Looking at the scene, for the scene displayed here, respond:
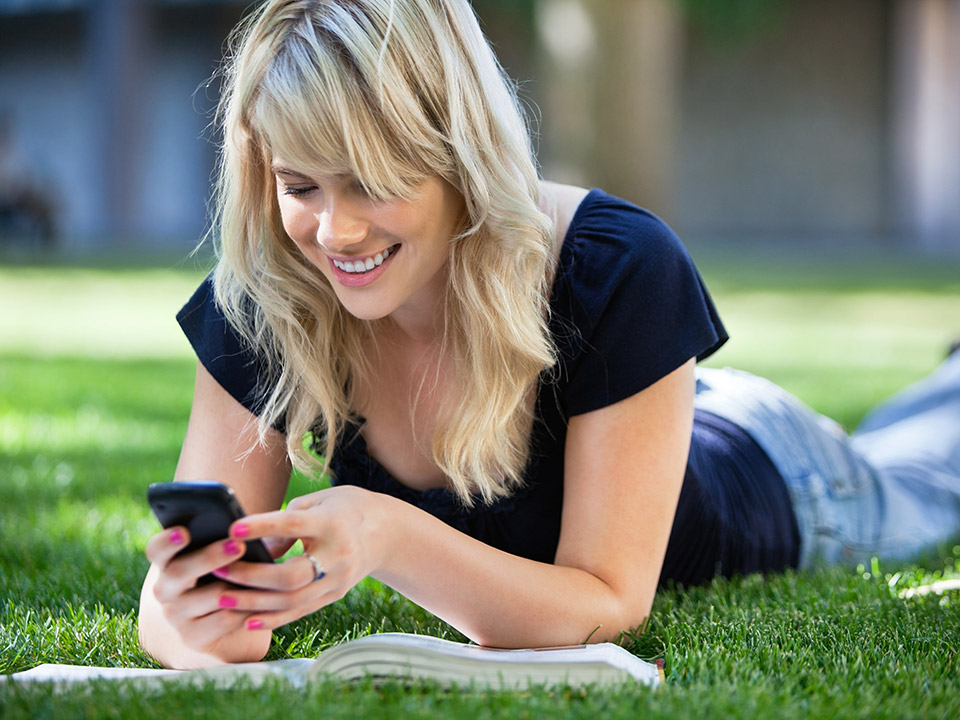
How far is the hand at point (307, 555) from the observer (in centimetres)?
147

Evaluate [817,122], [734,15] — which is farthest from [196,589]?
[817,122]

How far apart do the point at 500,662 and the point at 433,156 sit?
794 millimetres

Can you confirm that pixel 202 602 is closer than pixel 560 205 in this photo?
Yes

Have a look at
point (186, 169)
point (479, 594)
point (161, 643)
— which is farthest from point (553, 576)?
point (186, 169)

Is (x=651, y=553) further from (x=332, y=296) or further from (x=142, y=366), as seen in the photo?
(x=142, y=366)

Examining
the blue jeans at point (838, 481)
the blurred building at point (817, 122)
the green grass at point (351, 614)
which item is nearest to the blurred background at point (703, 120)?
the blurred building at point (817, 122)

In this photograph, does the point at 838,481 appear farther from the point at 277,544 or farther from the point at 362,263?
the point at 277,544

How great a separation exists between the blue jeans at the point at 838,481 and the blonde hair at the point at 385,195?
992 millimetres

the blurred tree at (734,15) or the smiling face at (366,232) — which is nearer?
the smiling face at (366,232)

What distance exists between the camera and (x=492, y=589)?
180 cm

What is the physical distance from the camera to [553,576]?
6.12 ft

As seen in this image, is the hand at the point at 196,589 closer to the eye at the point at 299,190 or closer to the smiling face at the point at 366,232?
the smiling face at the point at 366,232

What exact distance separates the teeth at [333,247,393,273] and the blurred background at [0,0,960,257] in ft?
45.3

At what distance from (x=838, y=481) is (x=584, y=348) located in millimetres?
1236
